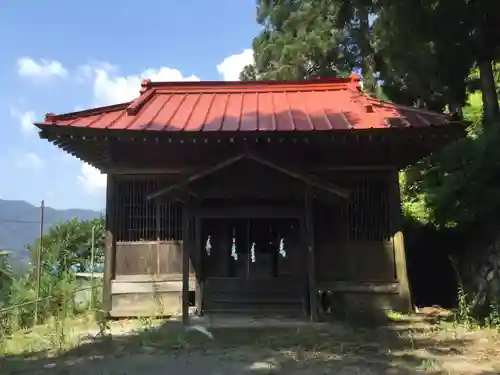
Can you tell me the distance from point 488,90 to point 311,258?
200 inches

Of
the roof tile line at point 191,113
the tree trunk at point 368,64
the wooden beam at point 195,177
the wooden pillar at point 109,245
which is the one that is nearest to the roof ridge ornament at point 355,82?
the roof tile line at point 191,113

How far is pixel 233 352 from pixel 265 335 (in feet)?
3.99

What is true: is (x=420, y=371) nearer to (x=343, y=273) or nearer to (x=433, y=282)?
(x=343, y=273)

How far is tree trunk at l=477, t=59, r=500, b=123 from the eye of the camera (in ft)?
32.8

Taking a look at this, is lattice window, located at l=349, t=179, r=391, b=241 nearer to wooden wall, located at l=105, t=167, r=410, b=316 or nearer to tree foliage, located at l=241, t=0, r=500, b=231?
wooden wall, located at l=105, t=167, r=410, b=316

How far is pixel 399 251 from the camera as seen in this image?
33.7 ft

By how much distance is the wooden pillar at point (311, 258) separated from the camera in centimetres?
926

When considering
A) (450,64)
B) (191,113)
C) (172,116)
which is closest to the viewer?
(450,64)

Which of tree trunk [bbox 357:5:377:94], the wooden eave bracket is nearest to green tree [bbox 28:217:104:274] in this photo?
the wooden eave bracket

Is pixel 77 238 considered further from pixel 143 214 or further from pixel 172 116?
pixel 172 116

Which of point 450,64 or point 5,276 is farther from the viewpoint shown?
point 5,276

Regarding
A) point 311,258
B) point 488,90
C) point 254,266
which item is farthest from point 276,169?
point 488,90

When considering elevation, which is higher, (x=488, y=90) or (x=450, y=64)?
(x=450, y=64)

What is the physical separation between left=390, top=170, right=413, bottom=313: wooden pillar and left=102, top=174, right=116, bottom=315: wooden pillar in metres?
5.95
